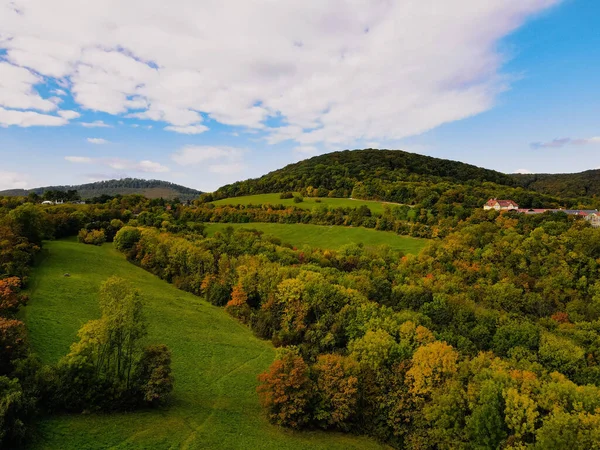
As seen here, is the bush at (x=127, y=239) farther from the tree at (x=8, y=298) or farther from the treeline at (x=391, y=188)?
the treeline at (x=391, y=188)

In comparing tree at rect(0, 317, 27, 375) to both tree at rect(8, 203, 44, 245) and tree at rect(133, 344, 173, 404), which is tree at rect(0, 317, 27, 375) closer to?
tree at rect(133, 344, 173, 404)

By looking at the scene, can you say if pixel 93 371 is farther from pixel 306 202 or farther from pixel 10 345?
pixel 306 202

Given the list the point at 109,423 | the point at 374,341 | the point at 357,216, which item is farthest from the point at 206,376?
the point at 357,216

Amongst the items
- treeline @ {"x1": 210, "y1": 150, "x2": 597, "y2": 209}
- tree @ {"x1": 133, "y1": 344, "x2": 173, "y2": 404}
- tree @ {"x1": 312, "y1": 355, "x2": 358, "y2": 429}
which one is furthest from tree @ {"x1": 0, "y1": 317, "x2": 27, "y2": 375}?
treeline @ {"x1": 210, "y1": 150, "x2": 597, "y2": 209}

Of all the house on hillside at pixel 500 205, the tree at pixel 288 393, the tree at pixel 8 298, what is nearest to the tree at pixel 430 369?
the tree at pixel 288 393

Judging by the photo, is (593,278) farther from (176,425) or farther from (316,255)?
(176,425)

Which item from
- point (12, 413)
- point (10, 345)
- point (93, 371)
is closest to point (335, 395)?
point (93, 371)
